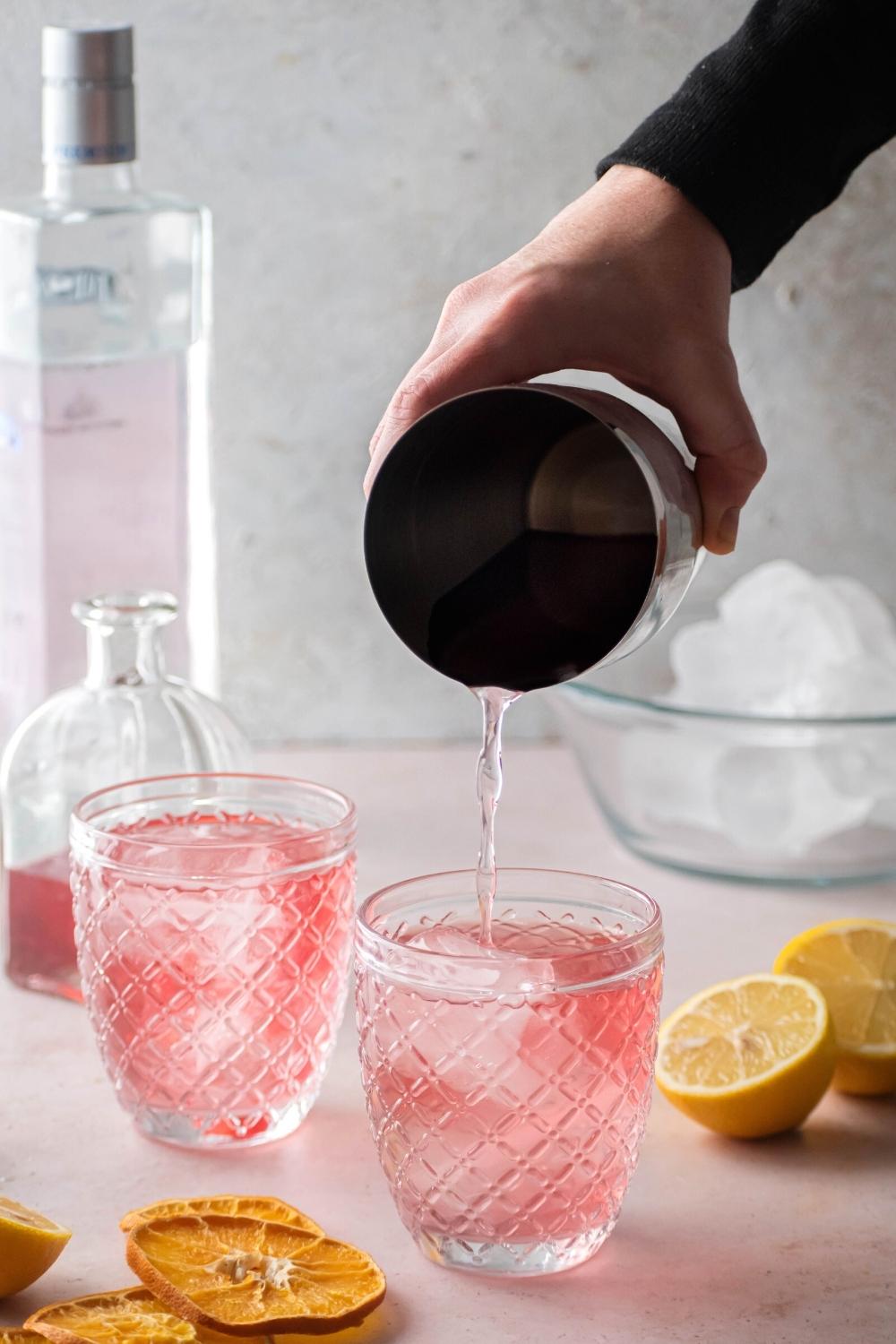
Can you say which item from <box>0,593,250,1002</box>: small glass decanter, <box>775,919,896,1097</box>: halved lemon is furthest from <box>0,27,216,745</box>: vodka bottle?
<box>775,919,896,1097</box>: halved lemon

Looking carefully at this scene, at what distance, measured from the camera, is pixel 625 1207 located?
918 mm

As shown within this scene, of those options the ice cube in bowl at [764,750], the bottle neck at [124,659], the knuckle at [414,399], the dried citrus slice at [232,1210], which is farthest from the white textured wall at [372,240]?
the dried citrus slice at [232,1210]

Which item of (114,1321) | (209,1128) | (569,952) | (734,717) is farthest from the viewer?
(734,717)

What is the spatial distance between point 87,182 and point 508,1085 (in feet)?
2.84

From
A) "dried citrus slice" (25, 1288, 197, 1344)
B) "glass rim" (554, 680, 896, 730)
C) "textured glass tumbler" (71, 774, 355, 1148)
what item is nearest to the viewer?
"dried citrus slice" (25, 1288, 197, 1344)

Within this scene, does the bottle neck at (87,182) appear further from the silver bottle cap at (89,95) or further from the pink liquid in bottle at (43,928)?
the pink liquid in bottle at (43,928)

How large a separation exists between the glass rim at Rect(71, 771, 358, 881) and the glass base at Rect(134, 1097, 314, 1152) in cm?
15

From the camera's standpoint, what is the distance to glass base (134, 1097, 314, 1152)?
97cm

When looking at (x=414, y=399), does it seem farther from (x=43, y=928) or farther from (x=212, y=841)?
(x=43, y=928)

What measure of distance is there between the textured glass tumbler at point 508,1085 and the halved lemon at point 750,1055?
0.36 feet

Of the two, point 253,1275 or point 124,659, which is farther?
point 124,659

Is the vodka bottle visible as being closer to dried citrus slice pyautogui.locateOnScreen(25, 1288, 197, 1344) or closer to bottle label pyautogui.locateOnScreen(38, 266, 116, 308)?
bottle label pyautogui.locateOnScreen(38, 266, 116, 308)

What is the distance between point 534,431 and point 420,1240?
0.42m

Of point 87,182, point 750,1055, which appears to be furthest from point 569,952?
Result: point 87,182
